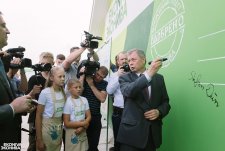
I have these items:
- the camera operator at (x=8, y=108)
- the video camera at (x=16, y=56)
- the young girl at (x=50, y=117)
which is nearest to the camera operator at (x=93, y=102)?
the young girl at (x=50, y=117)

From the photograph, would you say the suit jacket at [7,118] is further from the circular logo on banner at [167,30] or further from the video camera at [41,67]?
the circular logo on banner at [167,30]

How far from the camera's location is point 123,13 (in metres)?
4.91

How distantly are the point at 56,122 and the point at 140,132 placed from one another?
969 mm

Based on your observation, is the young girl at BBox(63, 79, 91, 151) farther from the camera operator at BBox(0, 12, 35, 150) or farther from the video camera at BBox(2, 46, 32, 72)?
the camera operator at BBox(0, 12, 35, 150)

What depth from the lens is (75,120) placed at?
279 cm

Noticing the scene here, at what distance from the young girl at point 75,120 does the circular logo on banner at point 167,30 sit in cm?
94

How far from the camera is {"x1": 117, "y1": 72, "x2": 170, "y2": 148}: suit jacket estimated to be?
6.91ft

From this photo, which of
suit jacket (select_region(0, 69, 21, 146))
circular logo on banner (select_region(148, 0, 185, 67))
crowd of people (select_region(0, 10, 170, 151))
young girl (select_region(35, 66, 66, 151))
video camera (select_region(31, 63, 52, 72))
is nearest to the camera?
suit jacket (select_region(0, 69, 21, 146))

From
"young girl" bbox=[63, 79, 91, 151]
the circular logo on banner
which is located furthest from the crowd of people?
the circular logo on banner

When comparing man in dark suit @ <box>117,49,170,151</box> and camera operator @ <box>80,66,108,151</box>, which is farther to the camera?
camera operator @ <box>80,66,108,151</box>

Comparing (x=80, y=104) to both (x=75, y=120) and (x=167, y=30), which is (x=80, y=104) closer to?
(x=75, y=120)

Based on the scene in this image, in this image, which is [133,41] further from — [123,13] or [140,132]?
[140,132]

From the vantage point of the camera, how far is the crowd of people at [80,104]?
1.76m

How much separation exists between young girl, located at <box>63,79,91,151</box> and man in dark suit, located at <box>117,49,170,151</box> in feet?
2.23
